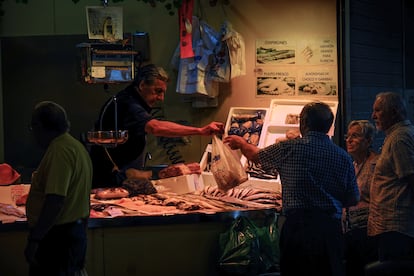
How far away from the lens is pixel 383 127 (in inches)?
190

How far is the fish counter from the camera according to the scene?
4.85 m

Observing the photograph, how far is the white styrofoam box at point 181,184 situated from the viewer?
590 centimetres

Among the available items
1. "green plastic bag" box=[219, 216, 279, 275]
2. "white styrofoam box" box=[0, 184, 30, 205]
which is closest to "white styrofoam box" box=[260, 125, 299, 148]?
"green plastic bag" box=[219, 216, 279, 275]

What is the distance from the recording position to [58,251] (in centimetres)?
398

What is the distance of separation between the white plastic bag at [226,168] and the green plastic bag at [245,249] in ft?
1.18

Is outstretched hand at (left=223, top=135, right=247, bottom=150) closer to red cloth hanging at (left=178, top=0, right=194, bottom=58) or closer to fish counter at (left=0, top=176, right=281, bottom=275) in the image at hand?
fish counter at (left=0, top=176, right=281, bottom=275)

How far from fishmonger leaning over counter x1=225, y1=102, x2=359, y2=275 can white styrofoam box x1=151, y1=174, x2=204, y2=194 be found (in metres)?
1.61

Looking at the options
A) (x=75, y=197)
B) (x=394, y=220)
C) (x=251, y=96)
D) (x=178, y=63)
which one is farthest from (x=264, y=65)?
(x=75, y=197)

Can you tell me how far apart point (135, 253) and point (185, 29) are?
8.41 ft

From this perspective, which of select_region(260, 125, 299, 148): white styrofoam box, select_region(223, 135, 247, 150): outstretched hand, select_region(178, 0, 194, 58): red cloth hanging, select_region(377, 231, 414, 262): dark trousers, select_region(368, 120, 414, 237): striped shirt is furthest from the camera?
select_region(178, 0, 194, 58): red cloth hanging

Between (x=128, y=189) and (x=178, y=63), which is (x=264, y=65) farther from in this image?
(x=128, y=189)

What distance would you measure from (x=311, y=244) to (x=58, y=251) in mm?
1657

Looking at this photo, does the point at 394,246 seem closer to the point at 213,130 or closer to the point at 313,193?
the point at 313,193

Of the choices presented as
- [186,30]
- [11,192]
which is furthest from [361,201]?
[11,192]
